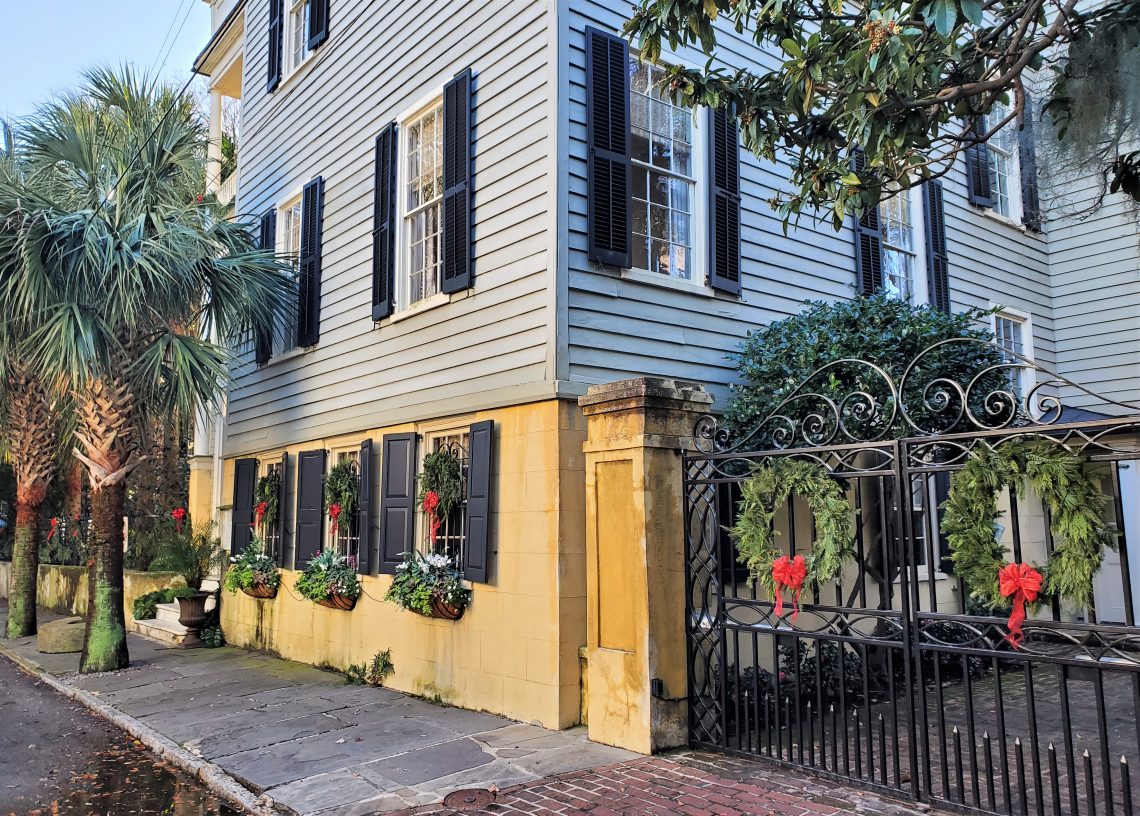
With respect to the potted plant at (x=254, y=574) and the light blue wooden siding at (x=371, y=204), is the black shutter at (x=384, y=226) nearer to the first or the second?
the light blue wooden siding at (x=371, y=204)

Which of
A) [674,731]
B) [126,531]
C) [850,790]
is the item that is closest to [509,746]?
[674,731]

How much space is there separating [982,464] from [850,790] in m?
2.02

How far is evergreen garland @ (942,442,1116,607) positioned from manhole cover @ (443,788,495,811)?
118 inches

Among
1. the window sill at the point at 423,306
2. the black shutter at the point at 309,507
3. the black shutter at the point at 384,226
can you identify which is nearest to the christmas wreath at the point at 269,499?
the black shutter at the point at 309,507

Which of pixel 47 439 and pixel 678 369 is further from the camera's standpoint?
pixel 47 439

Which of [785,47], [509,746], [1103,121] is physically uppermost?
[785,47]

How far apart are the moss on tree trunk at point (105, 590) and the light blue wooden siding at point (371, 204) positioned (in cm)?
219

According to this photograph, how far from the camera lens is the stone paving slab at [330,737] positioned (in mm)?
5594

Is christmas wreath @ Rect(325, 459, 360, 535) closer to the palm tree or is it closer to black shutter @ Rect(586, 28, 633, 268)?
the palm tree

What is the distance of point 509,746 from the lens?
6340 millimetres

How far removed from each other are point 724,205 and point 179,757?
672 centimetres

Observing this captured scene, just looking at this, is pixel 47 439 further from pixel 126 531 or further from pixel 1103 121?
pixel 1103 121

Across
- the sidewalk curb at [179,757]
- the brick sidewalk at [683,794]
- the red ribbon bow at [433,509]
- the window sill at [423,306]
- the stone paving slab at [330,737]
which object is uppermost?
the window sill at [423,306]

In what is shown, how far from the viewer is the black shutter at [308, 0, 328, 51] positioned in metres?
11.4
